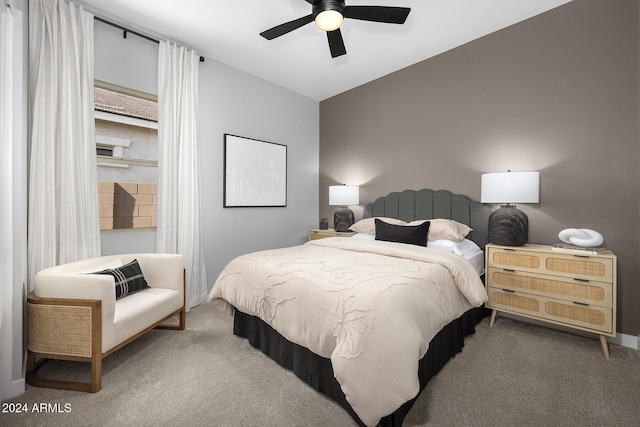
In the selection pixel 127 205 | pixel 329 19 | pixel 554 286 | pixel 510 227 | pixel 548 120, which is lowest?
pixel 554 286

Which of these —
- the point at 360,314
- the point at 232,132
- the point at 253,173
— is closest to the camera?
the point at 360,314

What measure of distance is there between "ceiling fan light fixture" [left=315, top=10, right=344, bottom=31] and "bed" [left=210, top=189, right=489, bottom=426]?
1.76 m

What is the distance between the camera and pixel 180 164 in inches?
119

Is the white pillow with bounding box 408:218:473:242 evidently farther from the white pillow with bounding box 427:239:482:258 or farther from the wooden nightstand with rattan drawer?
the wooden nightstand with rattan drawer

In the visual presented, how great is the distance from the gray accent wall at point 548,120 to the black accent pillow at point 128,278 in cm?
311

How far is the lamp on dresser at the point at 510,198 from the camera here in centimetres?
240

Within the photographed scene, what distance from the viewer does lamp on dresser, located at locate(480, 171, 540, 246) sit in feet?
7.87

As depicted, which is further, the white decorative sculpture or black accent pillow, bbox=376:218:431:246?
black accent pillow, bbox=376:218:431:246

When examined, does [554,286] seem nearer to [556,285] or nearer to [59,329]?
[556,285]

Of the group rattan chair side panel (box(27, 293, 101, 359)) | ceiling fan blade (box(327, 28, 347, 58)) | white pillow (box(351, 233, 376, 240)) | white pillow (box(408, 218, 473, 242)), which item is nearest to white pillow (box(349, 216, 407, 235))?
white pillow (box(351, 233, 376, 240))

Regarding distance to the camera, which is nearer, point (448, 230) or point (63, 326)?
point (63, 326)

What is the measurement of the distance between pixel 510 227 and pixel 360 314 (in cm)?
195

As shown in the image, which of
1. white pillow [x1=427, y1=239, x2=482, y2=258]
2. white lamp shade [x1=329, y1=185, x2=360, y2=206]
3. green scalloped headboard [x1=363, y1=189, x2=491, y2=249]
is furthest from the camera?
white lamp shade [x1=329, y1=185, x2=360, y2=206]

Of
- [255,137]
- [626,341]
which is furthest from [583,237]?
[255,137]
